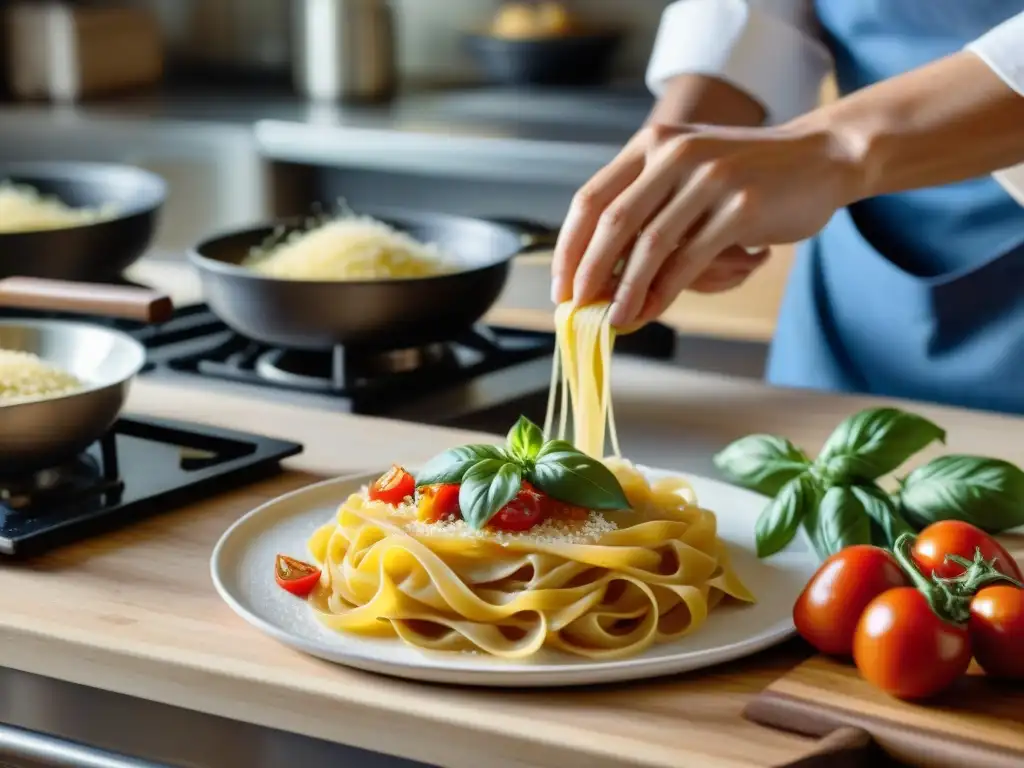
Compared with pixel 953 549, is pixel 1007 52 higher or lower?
higher

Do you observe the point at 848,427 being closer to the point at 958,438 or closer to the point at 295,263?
the point at 958,438

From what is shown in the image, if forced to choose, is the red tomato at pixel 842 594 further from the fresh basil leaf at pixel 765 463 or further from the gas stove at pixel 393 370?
the gas stove at pixel 393 370

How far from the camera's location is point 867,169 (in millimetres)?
1427

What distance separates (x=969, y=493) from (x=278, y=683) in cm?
57

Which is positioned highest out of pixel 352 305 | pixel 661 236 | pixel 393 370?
pixel 661 236

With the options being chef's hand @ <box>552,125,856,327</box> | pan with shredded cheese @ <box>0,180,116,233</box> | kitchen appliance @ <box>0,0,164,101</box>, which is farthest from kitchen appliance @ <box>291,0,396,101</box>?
chef's hand @ <box>552,125,856,327</box>

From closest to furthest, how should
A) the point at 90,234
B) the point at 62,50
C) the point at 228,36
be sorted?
1. the point at 90,234
2. the point at 62,50
3. the point at 228,36

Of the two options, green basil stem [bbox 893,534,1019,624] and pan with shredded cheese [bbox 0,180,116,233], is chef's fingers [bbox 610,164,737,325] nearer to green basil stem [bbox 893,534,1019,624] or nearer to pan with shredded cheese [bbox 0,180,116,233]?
green basil stem [bbox 893,534,1019,624]

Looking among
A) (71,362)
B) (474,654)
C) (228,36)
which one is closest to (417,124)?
(228,36)

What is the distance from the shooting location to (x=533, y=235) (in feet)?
6.93

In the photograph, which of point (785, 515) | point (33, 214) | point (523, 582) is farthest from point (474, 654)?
point (33, 214)

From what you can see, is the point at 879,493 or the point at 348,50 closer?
the point at 879,493

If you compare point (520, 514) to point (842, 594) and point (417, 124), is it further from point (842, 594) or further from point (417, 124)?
point (417, 124)

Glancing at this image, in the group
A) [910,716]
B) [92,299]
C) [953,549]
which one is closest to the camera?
[910,716]
